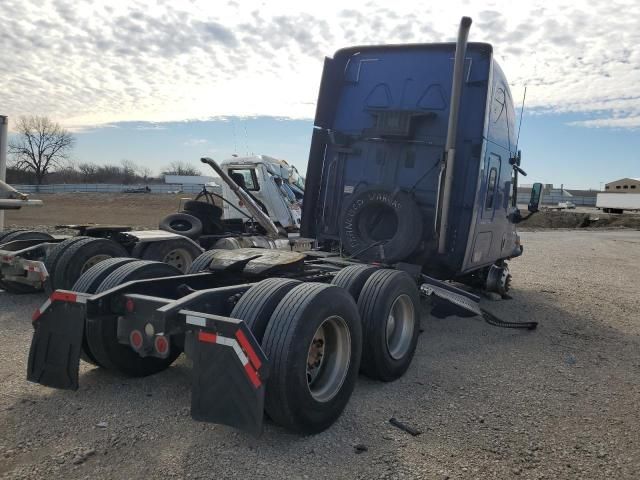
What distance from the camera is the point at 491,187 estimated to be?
7277 millimetres

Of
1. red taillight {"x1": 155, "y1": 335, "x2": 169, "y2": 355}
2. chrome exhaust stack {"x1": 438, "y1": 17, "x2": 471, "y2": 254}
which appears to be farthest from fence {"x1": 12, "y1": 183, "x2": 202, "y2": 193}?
red taillight {"x1": 155, "y1": 335, "x2": 169, "y2": 355}

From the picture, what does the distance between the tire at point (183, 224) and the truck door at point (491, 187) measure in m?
4.92

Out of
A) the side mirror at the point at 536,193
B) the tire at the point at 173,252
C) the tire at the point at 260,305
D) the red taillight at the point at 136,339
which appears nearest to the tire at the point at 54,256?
the tire at the point at 173,252

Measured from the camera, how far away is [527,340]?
657cm

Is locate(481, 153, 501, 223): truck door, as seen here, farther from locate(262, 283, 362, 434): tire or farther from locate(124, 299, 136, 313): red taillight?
locate(124, 299, 136, 313): red taillight

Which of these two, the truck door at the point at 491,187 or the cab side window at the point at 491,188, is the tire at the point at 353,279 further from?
the cab side window at the point at 491,188

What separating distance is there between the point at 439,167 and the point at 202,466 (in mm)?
4578

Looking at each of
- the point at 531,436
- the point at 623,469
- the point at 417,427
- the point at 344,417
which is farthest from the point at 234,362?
the point at 623,469

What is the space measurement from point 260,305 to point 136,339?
90 centimetres

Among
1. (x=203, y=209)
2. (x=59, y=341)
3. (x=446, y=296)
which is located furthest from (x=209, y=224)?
(x=59, y=341)

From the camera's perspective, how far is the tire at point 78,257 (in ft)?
21.9

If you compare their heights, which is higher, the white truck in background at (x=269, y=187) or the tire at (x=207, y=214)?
the white truck in background at (x=269, y=187)

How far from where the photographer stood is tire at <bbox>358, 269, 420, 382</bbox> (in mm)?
4555

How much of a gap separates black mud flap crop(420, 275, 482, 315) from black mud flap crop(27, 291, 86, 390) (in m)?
3.49
